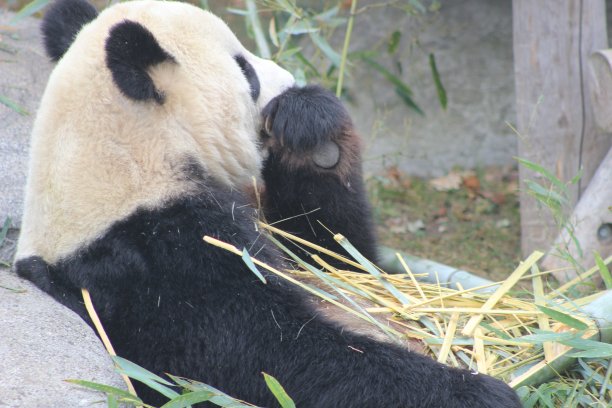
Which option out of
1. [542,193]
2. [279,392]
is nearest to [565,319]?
[279,392]

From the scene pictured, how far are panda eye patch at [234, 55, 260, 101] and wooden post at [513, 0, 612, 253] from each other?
184cm

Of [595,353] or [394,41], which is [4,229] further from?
[394,41]

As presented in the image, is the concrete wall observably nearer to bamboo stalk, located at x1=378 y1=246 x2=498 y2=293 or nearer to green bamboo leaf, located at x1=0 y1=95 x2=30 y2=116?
bamboo stalk, located at x1=378 y1=246 x2=498 y2=293

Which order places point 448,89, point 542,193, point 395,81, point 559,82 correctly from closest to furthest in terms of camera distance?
point 542,193 → point 559,82 → point 395,81 → point 448,89

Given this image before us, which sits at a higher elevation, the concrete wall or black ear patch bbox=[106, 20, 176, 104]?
black ear patch bbox=[106, 20, 176, 104]

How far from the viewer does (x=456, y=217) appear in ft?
17.0

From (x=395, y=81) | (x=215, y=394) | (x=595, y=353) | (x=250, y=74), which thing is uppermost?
(x=250, y=74)

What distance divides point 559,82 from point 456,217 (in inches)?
51.6

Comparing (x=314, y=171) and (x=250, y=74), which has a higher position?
(x=250, y=74)

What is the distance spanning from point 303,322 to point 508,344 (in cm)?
62

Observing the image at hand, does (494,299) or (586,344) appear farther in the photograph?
(494,299)

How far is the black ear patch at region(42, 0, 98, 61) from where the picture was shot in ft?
8.72

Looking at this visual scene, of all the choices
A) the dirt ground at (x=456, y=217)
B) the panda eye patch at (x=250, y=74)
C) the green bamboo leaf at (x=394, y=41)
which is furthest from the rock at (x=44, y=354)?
the green bamboo leaf at (x=394, y=41)

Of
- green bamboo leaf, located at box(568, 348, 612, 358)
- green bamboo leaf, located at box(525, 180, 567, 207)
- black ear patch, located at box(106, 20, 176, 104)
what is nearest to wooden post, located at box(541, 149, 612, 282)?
green bamboo leaf, located at box(525, 180, 567, 207)
